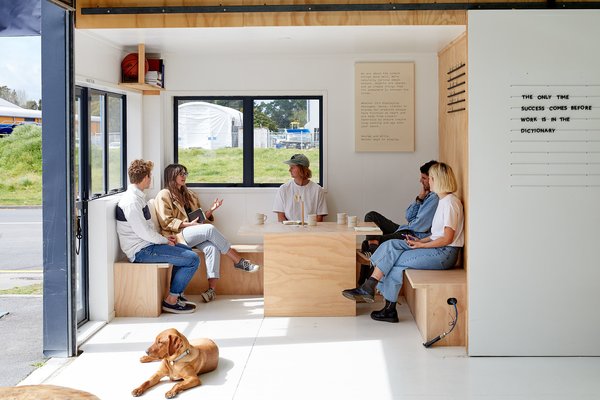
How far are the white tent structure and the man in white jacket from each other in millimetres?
1537

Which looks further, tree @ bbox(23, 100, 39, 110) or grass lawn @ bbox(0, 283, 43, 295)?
tree @ bbox(23, 100, 39, 110)

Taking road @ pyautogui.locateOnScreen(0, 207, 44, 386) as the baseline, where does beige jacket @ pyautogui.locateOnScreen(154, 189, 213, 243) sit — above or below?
above

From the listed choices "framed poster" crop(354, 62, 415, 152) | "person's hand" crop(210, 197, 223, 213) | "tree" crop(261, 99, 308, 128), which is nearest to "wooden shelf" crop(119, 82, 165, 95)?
"tree" crop(261, 99, 308, 128)

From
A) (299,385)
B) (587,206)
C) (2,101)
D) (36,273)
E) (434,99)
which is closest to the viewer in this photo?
(299,385)

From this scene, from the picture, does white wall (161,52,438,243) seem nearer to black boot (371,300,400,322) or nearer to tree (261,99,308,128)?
tree (261,99,308,128)

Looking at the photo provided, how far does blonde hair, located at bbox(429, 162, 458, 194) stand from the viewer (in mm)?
6695

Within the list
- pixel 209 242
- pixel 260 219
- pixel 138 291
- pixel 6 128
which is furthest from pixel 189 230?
pixel 6 128

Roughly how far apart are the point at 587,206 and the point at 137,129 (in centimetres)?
466

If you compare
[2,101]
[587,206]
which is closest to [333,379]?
[587,206]

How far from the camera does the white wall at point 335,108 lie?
857 cm

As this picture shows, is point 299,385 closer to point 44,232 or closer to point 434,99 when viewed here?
point 44,232

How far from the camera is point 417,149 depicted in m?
8.55

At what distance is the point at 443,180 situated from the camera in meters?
6.70

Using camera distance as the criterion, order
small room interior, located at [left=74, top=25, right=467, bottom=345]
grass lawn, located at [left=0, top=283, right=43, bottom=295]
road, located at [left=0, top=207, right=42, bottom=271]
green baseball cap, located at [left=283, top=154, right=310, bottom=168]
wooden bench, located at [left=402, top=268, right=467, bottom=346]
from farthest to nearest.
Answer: road, located at [left=0, top=207, right=42, bottom=271] → grass lawn, located at [left=0, top=283, right=43, bottom=295] → small room interior, located at [left=74, top=25, right=467, bottom=345] → green baseball cap, located at [left=283, top=154, right=310, bottom=168] → wooden bench, located at [left=402, top=268, right=467, bottom=346]
